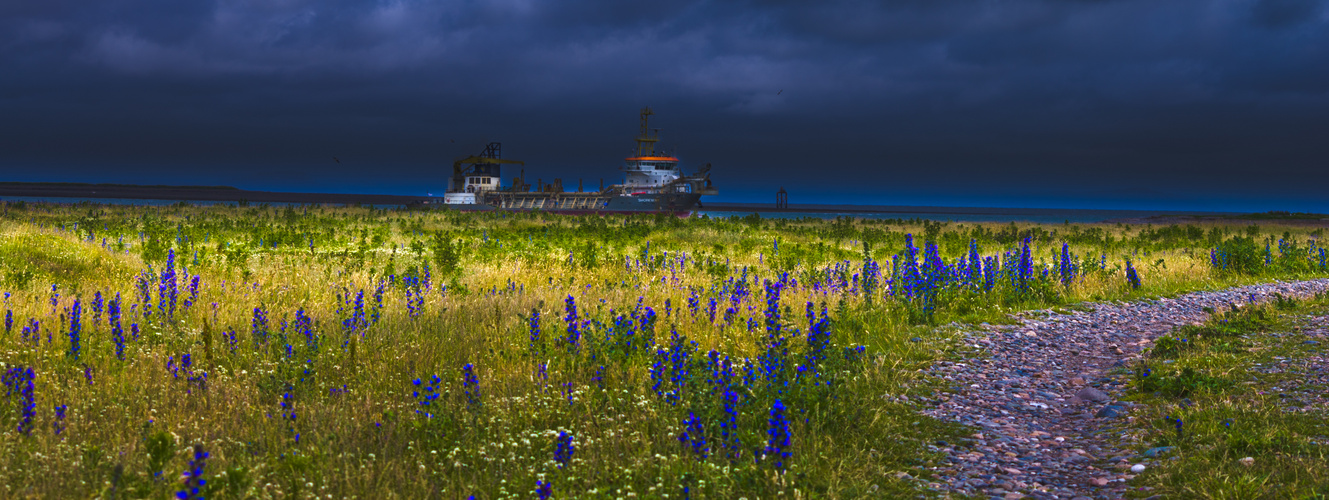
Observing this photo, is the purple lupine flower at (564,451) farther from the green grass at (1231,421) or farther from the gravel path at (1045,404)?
the green grass at (1231,421)

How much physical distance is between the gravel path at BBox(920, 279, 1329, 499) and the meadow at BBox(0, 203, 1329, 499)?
0.31 meters

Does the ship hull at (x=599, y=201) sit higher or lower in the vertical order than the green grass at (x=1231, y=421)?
higher

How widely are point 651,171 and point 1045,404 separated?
79.3 meters

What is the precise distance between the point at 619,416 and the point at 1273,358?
6.41 meters

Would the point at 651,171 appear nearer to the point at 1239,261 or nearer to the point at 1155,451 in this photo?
the point at 1239,261

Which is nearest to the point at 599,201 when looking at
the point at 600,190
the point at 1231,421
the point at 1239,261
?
the point at 600,190

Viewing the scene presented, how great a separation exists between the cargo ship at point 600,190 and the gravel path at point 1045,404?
6479 centimetres

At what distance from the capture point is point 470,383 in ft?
16.5

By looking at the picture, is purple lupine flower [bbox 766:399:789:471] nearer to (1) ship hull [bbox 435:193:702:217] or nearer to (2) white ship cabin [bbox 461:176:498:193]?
(1) ship hull [bbox 435:193:702:217]

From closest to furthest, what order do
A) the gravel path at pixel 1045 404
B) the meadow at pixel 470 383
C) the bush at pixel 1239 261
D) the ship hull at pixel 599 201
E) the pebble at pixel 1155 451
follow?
the meadow at pixel 470 383 < the gravel path at pixel 1045 404 < the pebble at pixel 1155 451 < the bush at pixel 1239 261 < the ship hull at pixel 599 201

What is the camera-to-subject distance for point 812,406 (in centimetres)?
518

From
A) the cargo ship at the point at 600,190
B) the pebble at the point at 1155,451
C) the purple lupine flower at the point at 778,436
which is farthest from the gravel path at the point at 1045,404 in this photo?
the cargo ship at the point at 600,190

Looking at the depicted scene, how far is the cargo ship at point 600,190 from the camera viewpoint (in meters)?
78.6

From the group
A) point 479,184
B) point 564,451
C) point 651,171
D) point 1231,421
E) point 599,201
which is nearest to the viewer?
point 564,451
